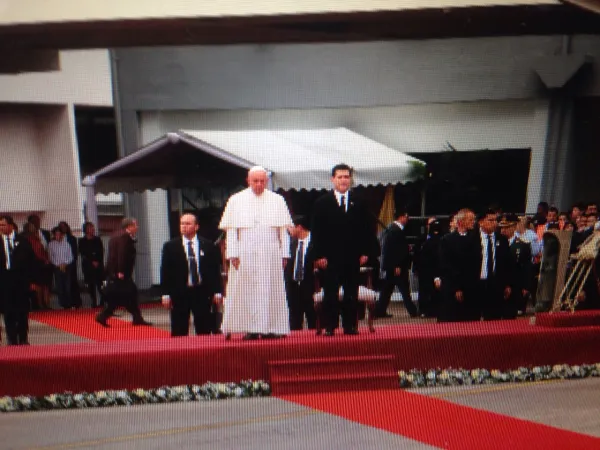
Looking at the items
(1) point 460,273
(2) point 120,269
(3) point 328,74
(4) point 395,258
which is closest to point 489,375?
(1) point 460,273

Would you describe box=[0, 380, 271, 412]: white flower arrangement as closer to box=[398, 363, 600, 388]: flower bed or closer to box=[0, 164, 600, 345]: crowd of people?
box=[0, 164, 600, 345]: crowd of people

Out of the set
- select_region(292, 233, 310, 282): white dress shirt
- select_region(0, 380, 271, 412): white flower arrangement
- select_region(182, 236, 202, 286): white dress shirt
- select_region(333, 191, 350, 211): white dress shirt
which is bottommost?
select_region(0, 380, 271, 412): white flower arrangement

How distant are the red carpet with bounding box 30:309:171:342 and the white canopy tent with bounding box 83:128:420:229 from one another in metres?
1.82

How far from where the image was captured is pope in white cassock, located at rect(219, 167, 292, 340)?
785 cm

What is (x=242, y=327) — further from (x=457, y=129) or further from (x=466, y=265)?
(x=457, y=129)

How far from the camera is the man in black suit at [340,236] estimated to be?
25.3 ft

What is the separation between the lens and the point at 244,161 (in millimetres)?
12859

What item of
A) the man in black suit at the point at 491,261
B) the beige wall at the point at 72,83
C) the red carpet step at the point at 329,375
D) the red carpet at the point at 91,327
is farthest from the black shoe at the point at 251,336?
the beige wall at the point at 72,83

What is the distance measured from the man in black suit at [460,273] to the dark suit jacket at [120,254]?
5155mm

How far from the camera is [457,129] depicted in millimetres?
16719

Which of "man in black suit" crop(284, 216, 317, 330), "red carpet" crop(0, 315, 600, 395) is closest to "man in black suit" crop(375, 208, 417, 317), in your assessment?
"man in black suit" crop(284, 216, 317, 330)

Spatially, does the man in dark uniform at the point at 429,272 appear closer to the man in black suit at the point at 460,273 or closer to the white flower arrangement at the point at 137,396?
the man in black suit at the point at 460,273

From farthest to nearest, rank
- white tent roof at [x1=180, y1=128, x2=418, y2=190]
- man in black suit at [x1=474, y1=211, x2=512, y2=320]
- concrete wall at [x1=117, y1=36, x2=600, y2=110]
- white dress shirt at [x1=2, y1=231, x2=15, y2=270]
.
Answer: concrete wall at [x1=117, y1=36, x2=600, y2=110]
white tent roof at [x1=180, y1=128, x2=418, y2=190]
white dress shirt at [x1=2, y1=231, x2=15, y2=270]
man in black suit at [x1=474, y1=211, x2=512, y2=320]

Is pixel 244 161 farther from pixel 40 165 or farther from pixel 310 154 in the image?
pixel 40 165
